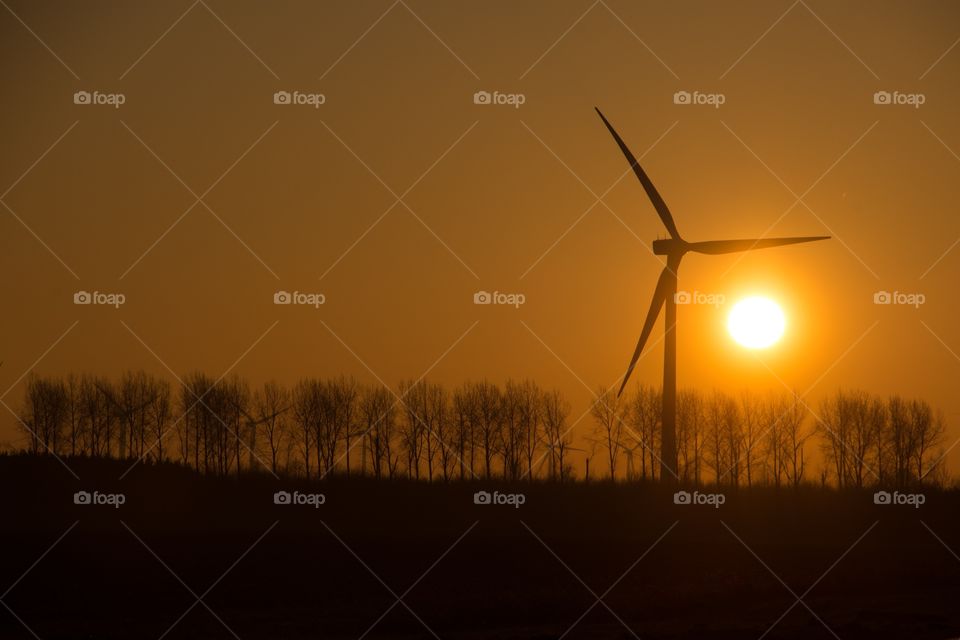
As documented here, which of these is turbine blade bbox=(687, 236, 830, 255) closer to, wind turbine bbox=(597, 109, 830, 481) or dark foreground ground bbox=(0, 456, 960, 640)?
wind turbine bbox=(597, 109, 830, 481)

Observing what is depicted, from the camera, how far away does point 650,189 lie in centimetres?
5575

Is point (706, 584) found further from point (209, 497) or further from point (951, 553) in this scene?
point (209, 497)

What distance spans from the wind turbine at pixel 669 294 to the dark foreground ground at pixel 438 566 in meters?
3.24

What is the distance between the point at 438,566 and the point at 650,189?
20729 mm

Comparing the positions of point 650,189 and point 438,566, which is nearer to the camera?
point 438,566

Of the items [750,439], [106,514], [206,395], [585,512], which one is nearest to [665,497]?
[585,512]

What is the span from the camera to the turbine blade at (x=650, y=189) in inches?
2153

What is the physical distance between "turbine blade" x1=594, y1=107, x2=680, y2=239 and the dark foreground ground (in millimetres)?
10794

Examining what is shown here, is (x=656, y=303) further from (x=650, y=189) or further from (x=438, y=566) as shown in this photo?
(x=438, y=566)

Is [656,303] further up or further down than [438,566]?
further up

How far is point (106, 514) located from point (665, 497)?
21256 millimetres

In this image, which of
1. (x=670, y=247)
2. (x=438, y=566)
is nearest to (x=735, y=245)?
(x=670, y=247)

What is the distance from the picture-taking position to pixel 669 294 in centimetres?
5859

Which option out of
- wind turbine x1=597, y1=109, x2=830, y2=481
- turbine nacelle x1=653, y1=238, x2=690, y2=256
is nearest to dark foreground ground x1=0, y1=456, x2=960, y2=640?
wind turbine x1=597, y1=109, x2=830, y2=481
